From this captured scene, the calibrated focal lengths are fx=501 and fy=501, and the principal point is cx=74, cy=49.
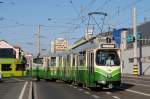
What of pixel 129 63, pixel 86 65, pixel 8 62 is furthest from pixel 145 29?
pixel 86 65

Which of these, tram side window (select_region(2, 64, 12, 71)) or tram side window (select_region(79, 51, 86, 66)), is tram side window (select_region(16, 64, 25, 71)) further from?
tram side window (select_region(79, 51, 86, 66))

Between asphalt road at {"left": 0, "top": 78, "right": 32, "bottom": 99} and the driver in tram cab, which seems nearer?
asphalt road at {"left": 0, "top": 78, "right": 32, "bottom": 99}

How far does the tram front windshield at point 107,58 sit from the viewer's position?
28.4 m

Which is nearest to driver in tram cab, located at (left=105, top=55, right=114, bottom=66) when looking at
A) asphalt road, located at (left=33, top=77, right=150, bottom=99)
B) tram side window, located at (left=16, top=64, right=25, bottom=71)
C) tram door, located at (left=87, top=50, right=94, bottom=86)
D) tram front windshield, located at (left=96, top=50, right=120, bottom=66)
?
tram front windshield, located at (left=96, top=50, right=120, bottom=66)

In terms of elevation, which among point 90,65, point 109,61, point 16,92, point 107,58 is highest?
point 107,58

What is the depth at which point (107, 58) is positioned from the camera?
2853 cm

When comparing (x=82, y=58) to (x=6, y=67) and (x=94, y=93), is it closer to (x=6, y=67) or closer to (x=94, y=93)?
(x=94, y=93)

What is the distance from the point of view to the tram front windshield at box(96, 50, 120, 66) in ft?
93.3

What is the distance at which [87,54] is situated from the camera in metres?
30.0

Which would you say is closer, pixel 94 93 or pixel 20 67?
pixel 94 93

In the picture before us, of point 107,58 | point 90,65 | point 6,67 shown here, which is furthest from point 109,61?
point 6,67

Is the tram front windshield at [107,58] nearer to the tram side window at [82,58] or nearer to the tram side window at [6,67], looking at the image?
the tram side window at [82,58]

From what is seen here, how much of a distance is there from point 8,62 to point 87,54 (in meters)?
27.5

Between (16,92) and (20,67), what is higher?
(20,67)
